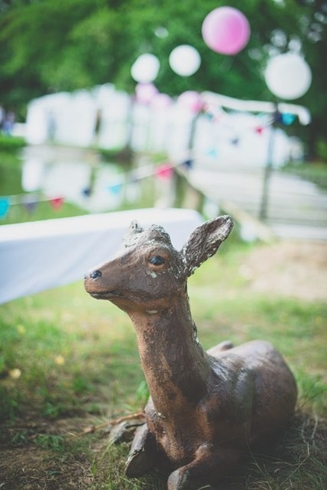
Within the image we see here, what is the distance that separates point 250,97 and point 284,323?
13294mm

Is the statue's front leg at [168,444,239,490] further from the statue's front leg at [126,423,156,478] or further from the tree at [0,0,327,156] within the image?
the tree at [0,0,327,156]

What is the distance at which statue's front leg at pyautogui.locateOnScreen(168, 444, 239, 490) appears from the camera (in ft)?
6.05

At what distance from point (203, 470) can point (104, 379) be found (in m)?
1.63

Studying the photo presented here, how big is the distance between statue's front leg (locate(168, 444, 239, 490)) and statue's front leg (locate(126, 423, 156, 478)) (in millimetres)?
153

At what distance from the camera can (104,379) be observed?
A: 3.41m

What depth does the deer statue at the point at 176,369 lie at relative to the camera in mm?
1817

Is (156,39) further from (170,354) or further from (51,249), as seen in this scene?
(170,354)

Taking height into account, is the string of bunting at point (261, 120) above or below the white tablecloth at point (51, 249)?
above

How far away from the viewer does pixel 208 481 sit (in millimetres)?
1900

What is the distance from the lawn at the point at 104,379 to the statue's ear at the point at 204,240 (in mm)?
959

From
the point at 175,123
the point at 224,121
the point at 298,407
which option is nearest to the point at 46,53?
the point at 224,121

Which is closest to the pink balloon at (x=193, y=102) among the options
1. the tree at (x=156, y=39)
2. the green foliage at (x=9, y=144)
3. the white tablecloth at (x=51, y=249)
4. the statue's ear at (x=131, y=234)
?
the tree at (x=156, y=39)

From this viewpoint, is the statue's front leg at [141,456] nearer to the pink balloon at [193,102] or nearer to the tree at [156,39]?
the pink balloon at [193,102]

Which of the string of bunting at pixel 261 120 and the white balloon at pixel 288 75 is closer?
the white balloon at pixel 288 75
